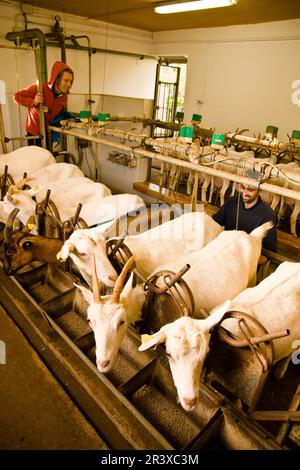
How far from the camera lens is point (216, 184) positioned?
610 centimetres

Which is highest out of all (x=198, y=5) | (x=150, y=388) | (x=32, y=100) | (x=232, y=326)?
(x=198, y=5)

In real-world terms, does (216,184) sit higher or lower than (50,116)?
lower

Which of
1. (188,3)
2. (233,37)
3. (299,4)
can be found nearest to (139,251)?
(188,3)

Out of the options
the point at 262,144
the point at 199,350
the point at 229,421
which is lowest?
the point at 229,421

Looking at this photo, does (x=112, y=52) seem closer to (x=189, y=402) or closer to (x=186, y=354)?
(x=186, y=354)

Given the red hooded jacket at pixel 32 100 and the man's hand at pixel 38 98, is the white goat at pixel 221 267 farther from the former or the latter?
the red hooded jacket at pixel 32 100

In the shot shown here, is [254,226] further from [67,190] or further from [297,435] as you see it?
[67,190]

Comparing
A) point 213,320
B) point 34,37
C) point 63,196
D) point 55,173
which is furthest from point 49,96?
point 213,320

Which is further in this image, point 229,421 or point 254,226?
point 254,226

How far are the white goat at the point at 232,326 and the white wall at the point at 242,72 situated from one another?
6605 millimetres

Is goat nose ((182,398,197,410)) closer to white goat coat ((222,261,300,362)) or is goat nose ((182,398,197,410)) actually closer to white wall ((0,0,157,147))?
white goat coat ((222,261,300,362))

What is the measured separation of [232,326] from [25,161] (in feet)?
13.4

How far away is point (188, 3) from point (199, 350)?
5.90 meters

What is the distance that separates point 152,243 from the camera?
2625mm
